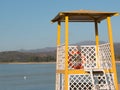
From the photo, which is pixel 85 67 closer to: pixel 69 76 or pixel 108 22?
pixel 69 76

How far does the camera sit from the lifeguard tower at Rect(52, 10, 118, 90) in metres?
13.4

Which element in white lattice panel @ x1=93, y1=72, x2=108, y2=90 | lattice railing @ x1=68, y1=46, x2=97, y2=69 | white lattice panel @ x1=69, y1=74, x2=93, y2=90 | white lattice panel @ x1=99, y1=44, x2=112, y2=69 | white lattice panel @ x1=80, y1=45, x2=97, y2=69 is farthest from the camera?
white lattice panel @ x1=80, y1=45, x2=97, y2=69

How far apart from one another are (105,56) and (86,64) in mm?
806

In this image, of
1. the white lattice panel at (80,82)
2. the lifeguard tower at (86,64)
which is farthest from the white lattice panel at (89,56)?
the white lattice panel at (80,82)

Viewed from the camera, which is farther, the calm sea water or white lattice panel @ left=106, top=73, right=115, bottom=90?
the calm sea water

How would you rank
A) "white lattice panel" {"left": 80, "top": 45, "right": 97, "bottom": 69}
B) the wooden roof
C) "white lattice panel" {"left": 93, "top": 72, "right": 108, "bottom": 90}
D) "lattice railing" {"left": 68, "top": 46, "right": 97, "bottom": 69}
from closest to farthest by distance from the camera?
the wooden roof
"white lattice panel" {"left": 93, "top": 72, "right": 108, "bottom": 90}
"lattice railing" {"left": 68, "top": 46, "right": 97, "bottom": 69}
"white lattice panel" {"left": 80, "top": 45, "right": 97, "bottom": 69}

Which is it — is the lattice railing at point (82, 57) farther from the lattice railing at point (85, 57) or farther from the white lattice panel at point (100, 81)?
the white lattice panel at point (100, 81)

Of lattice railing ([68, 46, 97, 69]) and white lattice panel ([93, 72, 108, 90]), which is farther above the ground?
lattice railing ([68, 46, 97, 69])

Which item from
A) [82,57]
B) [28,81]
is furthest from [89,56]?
[28,81]

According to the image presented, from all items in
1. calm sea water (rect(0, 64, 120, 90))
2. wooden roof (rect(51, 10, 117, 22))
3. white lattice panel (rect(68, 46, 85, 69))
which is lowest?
calm sea water (rect(0, 64, 120, 90))

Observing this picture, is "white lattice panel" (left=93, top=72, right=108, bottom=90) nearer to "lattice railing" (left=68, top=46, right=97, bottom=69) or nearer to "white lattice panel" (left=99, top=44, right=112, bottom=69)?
"white lattice panel" (left=99, top=44, right=112, bottom=69)

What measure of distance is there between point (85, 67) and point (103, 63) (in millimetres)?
722

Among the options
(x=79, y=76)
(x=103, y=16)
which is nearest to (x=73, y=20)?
(x=103, y=16)

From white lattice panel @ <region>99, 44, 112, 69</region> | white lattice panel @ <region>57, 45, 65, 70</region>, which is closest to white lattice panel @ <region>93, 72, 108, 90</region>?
white lattice panel @ <region>99, 44, 112, 69</region>
